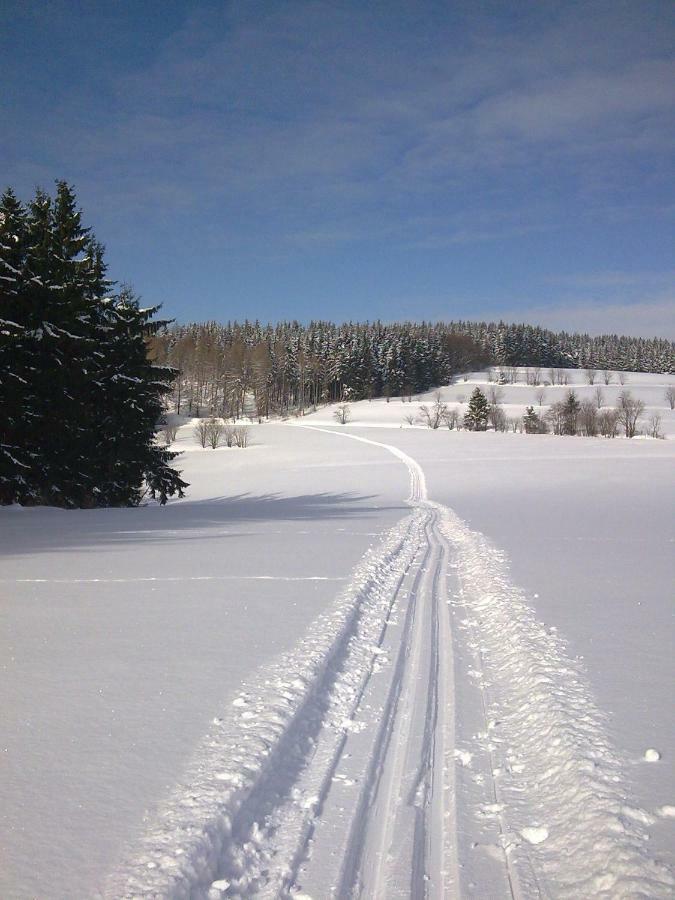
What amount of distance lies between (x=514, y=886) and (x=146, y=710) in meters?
2.59

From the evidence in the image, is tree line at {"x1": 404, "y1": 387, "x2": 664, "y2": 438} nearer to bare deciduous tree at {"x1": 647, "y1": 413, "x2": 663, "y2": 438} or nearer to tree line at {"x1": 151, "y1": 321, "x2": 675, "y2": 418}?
bare deciduous tree at {"x1": 647, "y1": 413, "x2": 663, "y2": 438}

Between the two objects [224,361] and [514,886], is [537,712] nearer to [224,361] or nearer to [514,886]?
[514,886]

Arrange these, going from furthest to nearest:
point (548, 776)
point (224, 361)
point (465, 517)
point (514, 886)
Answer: point (224, 361)
point (465, 517)
point (548, 776)
point (514, 886)

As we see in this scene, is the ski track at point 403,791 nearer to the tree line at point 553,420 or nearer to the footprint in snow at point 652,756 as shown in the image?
the footprint in snow at point 652,756

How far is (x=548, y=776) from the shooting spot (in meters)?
3.38

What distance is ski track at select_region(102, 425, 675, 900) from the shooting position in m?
2.59

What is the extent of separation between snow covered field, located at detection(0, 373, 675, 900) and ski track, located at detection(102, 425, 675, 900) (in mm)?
16

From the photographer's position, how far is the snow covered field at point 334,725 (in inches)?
104

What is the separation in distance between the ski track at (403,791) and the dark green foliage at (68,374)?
49.2ft

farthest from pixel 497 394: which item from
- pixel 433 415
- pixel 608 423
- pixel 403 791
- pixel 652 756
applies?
pixel 403 791

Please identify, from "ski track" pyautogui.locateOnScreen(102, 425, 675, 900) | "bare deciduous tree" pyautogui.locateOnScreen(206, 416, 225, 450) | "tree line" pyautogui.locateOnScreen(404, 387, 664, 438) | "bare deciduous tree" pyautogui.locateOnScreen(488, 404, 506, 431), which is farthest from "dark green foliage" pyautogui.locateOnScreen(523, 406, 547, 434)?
"ski track" pyautogui.locateOnScreen(102, 425, 675, 900)

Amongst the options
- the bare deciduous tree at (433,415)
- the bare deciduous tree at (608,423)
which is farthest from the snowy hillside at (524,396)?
the bare deciduous tree at (608,423)

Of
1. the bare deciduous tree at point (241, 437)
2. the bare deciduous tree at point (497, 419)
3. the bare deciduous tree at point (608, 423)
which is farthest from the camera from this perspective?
the bare deciduous tree at point (497, 419)

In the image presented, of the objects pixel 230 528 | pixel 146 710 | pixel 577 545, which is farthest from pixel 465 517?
pixel 146 710
